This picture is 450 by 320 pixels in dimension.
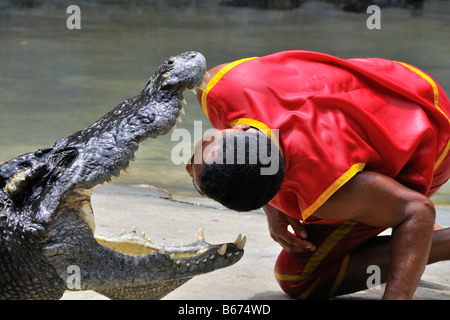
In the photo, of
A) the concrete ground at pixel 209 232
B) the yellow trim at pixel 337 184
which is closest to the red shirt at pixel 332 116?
the yellow trim at pixel 337 184

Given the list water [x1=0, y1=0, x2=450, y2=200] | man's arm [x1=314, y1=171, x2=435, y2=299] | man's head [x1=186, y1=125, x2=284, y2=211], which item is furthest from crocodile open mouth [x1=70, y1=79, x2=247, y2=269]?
water [x1=0, y1=0, x2=450, y2=200]

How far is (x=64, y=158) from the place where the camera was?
2238mm

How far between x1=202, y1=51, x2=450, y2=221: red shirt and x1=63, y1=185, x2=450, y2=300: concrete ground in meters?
0.44

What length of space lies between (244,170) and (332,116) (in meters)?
0.36

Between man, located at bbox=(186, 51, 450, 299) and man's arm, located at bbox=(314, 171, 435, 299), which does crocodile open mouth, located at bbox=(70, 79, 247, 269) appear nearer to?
man, located at bbox=(186, 51, 450, 299)

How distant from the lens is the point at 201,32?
9.55 m

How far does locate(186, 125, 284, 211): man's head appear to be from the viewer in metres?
2.04

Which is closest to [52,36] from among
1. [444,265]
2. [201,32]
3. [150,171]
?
[201,32]

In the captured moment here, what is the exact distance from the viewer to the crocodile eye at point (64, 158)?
2.23m

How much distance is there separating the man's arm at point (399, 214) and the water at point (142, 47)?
2095mm

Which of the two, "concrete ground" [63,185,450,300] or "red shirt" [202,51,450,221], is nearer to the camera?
"red shirt" [202,51,450,221]

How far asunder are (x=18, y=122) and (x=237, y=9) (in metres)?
7.05

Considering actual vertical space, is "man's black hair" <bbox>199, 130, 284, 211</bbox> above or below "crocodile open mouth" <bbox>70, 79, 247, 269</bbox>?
above
